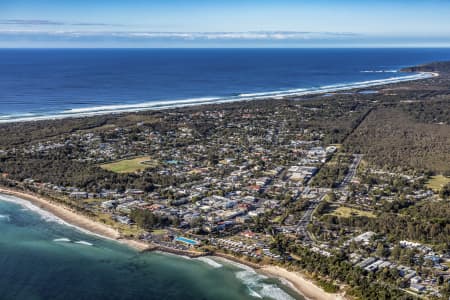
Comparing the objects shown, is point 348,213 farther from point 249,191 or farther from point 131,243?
point 131,243

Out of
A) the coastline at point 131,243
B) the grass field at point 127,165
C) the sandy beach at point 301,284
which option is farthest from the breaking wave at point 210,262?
the grass field at point 127,165

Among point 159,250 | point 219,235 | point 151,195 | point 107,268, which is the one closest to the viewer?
point 107,268

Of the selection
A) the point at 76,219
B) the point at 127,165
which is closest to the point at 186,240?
the point at 76,219

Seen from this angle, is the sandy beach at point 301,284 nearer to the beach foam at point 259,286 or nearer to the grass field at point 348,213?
the beach foam at point 259,286

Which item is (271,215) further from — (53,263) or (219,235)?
(53,263)

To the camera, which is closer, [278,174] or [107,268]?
[107,268]

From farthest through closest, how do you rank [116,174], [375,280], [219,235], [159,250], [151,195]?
[116,174]
[151,195]
[219,235]
[159,250]
[375,280]

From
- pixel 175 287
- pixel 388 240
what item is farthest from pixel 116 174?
pixel 388 240
